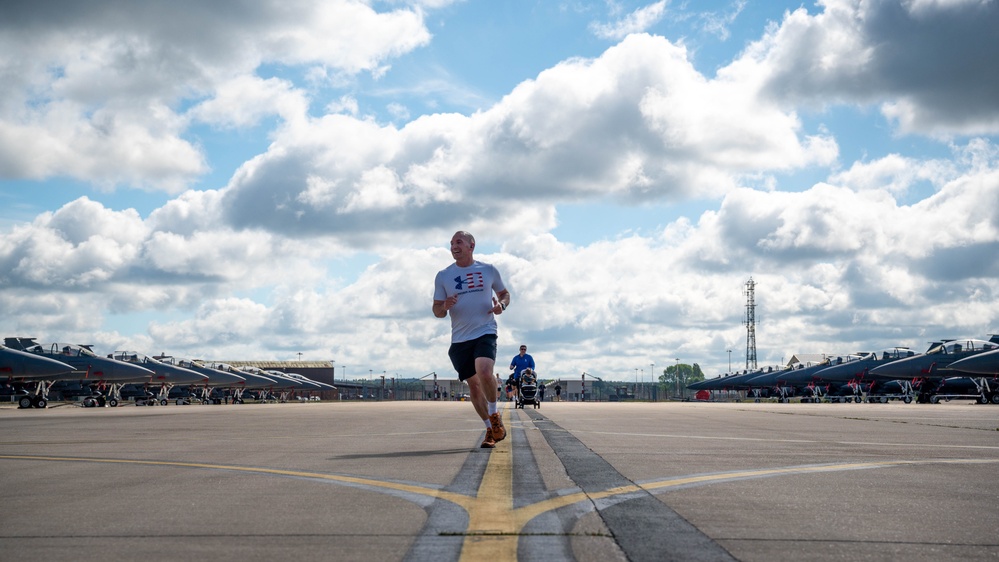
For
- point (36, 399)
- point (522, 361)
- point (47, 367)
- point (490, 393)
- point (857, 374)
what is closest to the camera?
point (490, 393)

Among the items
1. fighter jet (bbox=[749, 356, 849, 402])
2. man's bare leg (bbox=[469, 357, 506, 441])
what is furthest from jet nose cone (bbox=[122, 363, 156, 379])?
fighter jet (bbox=[749, 356, 849, 402])

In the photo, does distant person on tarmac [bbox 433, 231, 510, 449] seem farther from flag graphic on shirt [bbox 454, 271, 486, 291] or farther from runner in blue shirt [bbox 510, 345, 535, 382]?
runner in blue shirt [bbox 510, 345, 535, 382]

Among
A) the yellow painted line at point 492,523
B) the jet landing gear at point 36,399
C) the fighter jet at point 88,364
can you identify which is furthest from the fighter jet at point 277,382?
the yellow painted line at point 492,523

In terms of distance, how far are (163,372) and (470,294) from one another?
47.4 meters

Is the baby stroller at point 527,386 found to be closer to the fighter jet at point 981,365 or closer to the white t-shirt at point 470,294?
the white t-shirt at point 470,294

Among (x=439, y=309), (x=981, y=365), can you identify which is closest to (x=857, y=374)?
(x=981, y=365)

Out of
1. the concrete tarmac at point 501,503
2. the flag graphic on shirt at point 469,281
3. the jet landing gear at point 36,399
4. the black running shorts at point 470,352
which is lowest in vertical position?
the jet landing gear at point 36,399

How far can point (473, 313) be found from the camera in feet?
30.0

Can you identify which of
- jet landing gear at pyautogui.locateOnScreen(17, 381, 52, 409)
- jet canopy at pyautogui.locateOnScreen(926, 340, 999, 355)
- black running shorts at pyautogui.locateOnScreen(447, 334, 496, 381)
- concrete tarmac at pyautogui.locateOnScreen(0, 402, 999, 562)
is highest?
jet canopy at pyautogui.locateOnScreen(926, 340, 999, 355)

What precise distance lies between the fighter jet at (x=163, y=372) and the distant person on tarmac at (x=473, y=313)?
145 ft

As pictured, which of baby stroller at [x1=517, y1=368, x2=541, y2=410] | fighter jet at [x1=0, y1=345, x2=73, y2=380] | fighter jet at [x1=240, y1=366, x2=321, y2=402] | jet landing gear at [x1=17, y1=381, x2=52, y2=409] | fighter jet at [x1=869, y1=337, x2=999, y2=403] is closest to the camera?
baby stroller at [x1=517, y1=368, x2=541, y2=410]

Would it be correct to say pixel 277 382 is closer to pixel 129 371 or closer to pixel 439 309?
pixel 129 371

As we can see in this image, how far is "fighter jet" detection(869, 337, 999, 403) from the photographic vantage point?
156ft

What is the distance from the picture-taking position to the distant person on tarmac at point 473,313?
29.5 feet
